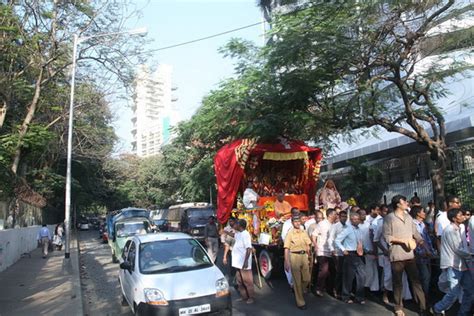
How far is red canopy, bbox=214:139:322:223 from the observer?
40.2ft

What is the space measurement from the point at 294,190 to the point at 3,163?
9.37 m

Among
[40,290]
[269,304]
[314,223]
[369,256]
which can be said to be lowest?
[269,304]

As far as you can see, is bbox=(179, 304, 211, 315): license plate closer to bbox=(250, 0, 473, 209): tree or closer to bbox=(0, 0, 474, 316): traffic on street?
bbox=(0, 0, 474, 316): traffic on street

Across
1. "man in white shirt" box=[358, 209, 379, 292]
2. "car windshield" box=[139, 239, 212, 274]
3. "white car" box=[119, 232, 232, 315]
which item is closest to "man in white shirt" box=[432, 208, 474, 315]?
"man in white shirt" box=[358, 209, 379, 292]

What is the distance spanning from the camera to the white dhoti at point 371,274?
9.02m

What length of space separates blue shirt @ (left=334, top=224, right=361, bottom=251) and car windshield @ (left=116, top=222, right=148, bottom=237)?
1066 cm

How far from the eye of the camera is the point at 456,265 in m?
6.50

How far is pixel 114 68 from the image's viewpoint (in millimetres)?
20156

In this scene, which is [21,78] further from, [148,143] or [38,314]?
[148,143]

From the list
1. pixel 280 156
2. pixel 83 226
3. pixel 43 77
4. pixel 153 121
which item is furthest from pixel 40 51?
pixel 153 121

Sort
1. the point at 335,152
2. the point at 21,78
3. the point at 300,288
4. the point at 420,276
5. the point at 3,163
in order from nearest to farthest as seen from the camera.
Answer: the point at 420,276 → the point at 300,288 → the point at 3,163 → the point at 21,78 → the point at 335,152

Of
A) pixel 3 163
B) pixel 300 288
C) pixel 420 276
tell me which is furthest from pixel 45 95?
pixel 420 276

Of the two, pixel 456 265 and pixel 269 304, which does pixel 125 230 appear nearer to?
pixel 269 304

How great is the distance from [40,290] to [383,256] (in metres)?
8.54
